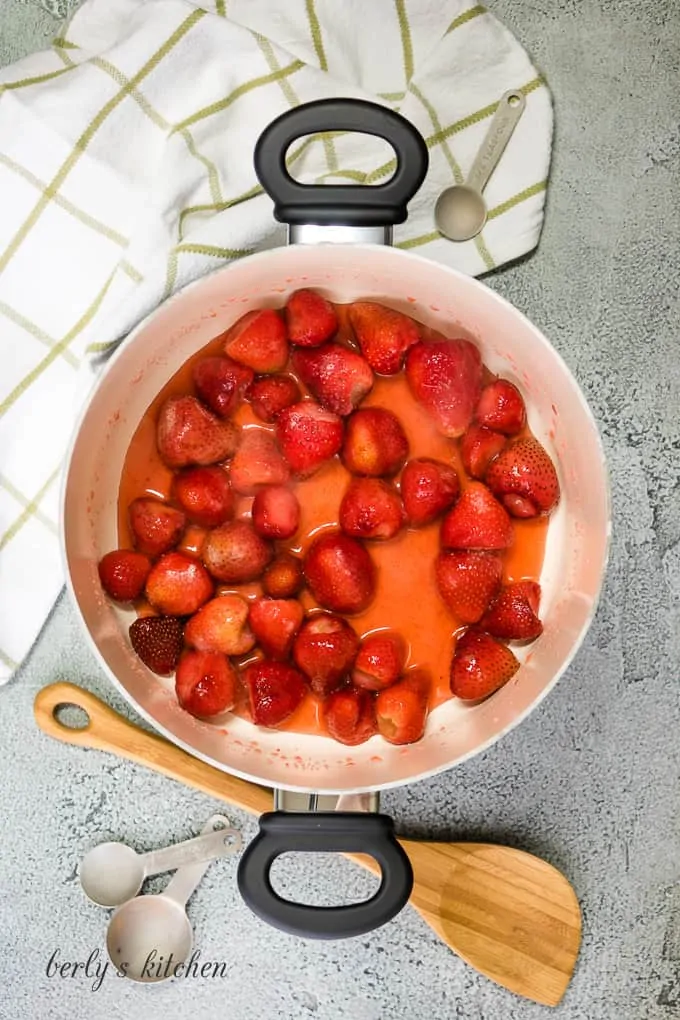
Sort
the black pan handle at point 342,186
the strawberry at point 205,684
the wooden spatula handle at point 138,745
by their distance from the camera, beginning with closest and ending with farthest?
1. the black pan handle at point 342,186
2. the strawberry at point 205,684
3. the wooden spatula handle at point 138,745

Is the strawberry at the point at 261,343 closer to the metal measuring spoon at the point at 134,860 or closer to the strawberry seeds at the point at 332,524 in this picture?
the strawberry seeds at the point at 332,524

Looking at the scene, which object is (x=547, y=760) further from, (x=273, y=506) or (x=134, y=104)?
(x=134, y=104)

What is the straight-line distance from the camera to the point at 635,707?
2.76ft

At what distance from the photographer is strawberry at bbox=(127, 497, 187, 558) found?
0.73 metres

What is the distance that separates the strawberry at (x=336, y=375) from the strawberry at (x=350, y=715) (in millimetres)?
222

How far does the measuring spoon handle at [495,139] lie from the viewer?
0.79 m

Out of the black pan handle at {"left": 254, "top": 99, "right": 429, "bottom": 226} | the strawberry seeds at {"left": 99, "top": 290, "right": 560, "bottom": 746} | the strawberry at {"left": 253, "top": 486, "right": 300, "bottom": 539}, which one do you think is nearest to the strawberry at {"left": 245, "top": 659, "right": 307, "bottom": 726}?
the strawberry seeds at {"left": 99, "top": 290, "right": 560, "bottom": 746}

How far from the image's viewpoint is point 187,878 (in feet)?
2.76

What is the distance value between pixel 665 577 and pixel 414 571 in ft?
0.80

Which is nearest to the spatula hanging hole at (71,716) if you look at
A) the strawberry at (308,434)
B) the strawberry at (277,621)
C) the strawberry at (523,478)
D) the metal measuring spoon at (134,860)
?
the metal measuring spoon at (134,860)

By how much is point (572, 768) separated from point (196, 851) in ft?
1.12

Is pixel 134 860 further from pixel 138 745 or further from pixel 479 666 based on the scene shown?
pixel 479 666

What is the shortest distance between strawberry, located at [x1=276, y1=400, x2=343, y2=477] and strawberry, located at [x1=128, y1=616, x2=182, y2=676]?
0.16 meters

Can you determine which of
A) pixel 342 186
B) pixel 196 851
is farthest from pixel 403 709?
pixel 342 186
